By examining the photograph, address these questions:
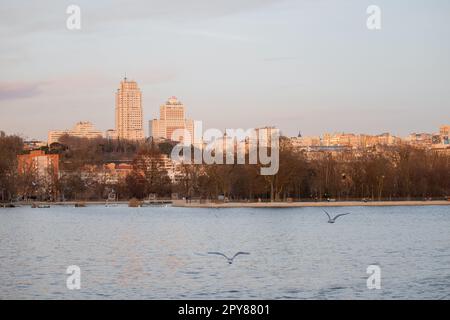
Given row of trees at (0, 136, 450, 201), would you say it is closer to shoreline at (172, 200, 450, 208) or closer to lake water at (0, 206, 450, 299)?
shoreline at (172, 200, 450, 208)

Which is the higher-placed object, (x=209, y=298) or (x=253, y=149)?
(x=253, y=149)

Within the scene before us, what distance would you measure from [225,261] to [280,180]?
1993 inches

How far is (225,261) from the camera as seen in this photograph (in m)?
33.7

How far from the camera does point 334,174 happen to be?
91.9 m

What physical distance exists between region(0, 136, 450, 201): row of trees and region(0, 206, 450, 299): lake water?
25574 mm

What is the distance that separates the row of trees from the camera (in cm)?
8712

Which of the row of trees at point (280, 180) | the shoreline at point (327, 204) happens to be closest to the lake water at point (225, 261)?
the shoreline at point (327, 204)

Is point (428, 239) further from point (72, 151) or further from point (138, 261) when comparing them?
point (72, 151)

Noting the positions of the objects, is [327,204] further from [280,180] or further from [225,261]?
[225,261]

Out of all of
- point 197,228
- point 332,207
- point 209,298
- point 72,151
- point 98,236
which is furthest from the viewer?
point 72,151

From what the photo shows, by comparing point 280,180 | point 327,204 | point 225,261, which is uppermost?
point 280,180

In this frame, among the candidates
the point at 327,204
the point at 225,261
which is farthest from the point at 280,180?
the point at 225,261

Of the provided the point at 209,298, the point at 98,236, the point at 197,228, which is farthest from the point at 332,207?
the point at 209,298

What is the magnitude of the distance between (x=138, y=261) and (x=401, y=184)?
61.7 meters
